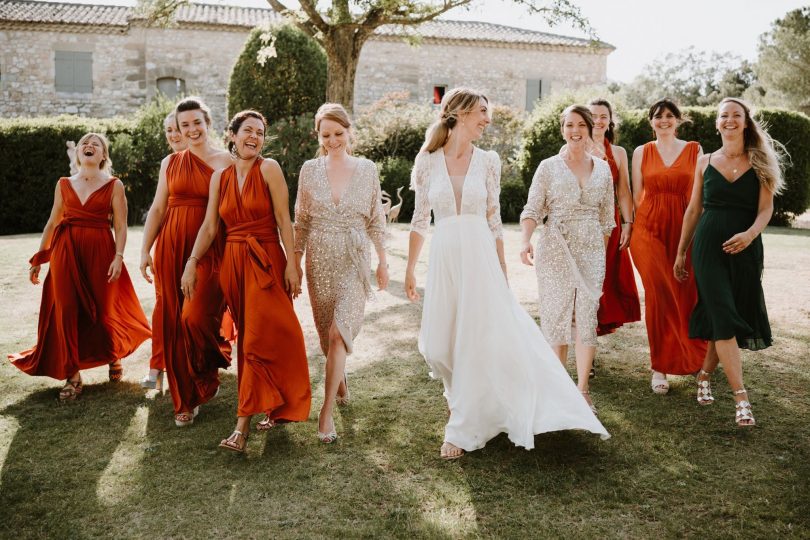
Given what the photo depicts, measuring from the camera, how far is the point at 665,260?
5.50m

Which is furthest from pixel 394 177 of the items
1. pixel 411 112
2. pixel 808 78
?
pixel 808 78

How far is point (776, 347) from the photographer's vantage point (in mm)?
6309

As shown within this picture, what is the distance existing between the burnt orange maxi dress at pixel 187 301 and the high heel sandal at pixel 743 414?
3.54m

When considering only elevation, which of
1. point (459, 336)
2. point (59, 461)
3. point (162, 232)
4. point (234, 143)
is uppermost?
point (234, 143)

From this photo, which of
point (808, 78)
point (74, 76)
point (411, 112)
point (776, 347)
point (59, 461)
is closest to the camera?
point (59, 461)

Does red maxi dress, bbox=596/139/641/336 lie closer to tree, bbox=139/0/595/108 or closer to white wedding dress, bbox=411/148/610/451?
white wedding dress, bbox=411/148/610/451

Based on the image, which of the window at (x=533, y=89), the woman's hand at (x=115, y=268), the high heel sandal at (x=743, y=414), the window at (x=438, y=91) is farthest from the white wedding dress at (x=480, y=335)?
the window at (x=533, y=89)

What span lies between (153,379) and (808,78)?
141ft

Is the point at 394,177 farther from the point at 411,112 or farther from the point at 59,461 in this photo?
the point at 59,461

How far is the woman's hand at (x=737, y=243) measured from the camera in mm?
4531

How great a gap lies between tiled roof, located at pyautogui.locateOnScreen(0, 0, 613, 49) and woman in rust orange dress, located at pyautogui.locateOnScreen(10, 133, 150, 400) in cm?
2192

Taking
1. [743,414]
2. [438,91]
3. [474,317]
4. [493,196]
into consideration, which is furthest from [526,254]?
[438,91]

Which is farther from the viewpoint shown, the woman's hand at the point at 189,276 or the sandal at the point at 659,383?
the sandal at the point at 659,383

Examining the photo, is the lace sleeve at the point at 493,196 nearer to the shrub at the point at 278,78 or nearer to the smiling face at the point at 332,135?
the smiling face at the point at 332,135
